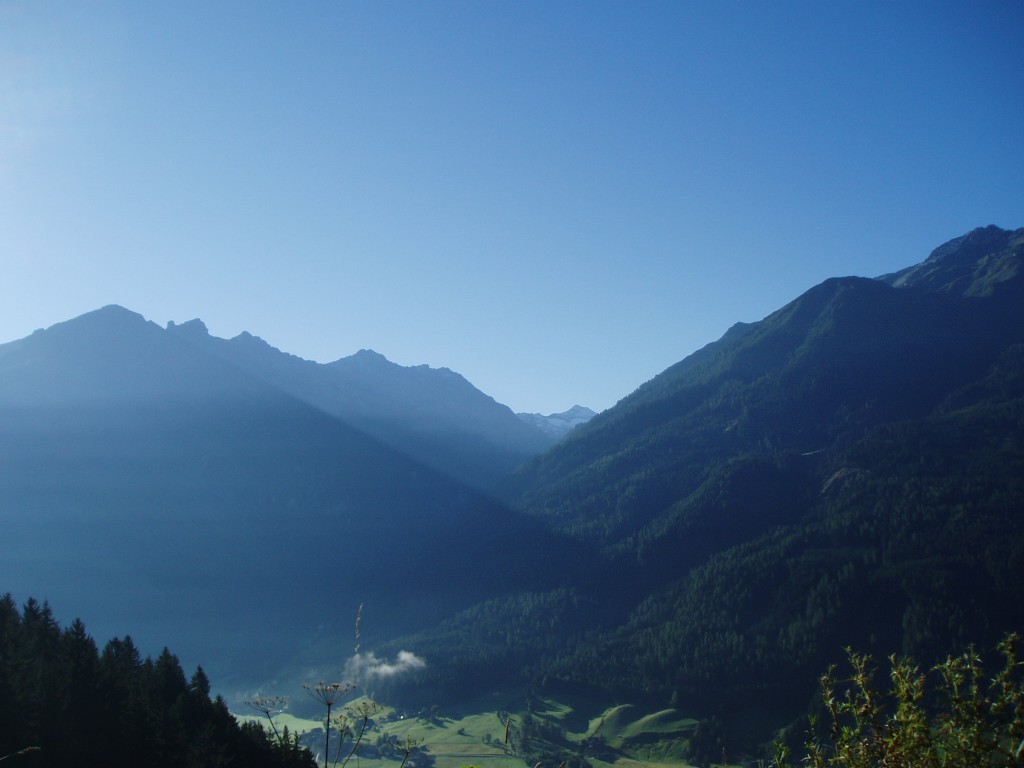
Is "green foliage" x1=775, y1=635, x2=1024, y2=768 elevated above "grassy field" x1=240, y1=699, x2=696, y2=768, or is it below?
above

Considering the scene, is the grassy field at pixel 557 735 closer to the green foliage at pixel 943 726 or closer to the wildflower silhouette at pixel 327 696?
the wildflower silhouette at pixel 327 696

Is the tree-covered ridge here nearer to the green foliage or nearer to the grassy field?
the green foliage

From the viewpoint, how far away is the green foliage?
6.11 metres

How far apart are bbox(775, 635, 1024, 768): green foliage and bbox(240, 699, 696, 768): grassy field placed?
134 meters

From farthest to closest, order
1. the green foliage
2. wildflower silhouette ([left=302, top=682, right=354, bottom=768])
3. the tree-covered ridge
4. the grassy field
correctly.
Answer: the grassy field, the tree-covered ridge, wildflower silhouette ([left=302, top=682, right=354, bottom=768]), the green foliage

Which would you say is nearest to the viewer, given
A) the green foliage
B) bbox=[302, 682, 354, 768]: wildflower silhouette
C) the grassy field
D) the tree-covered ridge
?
the green foliage

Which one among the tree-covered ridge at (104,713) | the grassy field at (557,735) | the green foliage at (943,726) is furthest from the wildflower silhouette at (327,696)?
the grassy field at (557,735)

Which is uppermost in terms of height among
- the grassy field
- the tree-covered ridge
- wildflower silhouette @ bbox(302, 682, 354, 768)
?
wildflower silhouette @ bbox(302, 682, 354, 768)

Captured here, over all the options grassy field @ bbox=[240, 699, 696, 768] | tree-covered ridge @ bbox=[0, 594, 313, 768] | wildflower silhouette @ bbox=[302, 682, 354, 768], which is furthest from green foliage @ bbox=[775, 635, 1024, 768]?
grassy field @ bbox=[240, 699, 696, 768]

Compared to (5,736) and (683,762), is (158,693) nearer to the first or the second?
(5,736)

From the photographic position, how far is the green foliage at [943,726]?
20.1 ft

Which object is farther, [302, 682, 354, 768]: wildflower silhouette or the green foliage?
[302, 682, 354, 768]: wildflower silhouette

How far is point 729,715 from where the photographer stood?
153250 mm

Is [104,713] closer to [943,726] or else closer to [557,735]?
[943,726]
